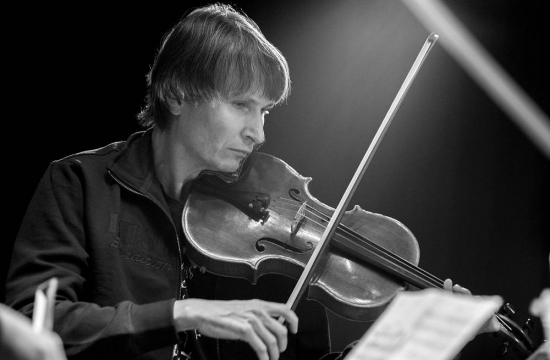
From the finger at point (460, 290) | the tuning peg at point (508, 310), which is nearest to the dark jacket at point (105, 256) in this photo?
the finger at point (460, 290)

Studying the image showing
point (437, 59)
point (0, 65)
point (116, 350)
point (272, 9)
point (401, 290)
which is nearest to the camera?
point (116, 350)

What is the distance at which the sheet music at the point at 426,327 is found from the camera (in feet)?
2.29

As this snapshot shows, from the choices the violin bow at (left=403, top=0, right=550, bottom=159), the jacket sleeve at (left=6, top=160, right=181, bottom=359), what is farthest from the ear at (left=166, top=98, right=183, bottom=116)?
the violin bow at (left=403, top=0, right=550, bottom=159)

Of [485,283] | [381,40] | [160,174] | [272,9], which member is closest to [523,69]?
[381,40]

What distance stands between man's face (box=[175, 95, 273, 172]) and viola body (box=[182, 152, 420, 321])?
88 millimetres

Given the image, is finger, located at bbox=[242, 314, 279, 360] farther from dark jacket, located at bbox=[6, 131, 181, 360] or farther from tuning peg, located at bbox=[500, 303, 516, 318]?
tuning peg, located at bbox=[500, 303, 516, 318]

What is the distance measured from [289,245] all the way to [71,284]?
1.92ft

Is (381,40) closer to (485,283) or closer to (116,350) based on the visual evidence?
(485,283)

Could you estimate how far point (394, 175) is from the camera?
2.71 meters

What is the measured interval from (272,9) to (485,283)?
147 centimetres

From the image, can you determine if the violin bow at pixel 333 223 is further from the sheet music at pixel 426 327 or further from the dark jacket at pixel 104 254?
the sheet music at pixel 426 327

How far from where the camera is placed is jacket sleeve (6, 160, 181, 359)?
1397 mm

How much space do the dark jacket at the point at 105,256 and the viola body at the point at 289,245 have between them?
10cm

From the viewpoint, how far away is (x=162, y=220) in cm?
176
